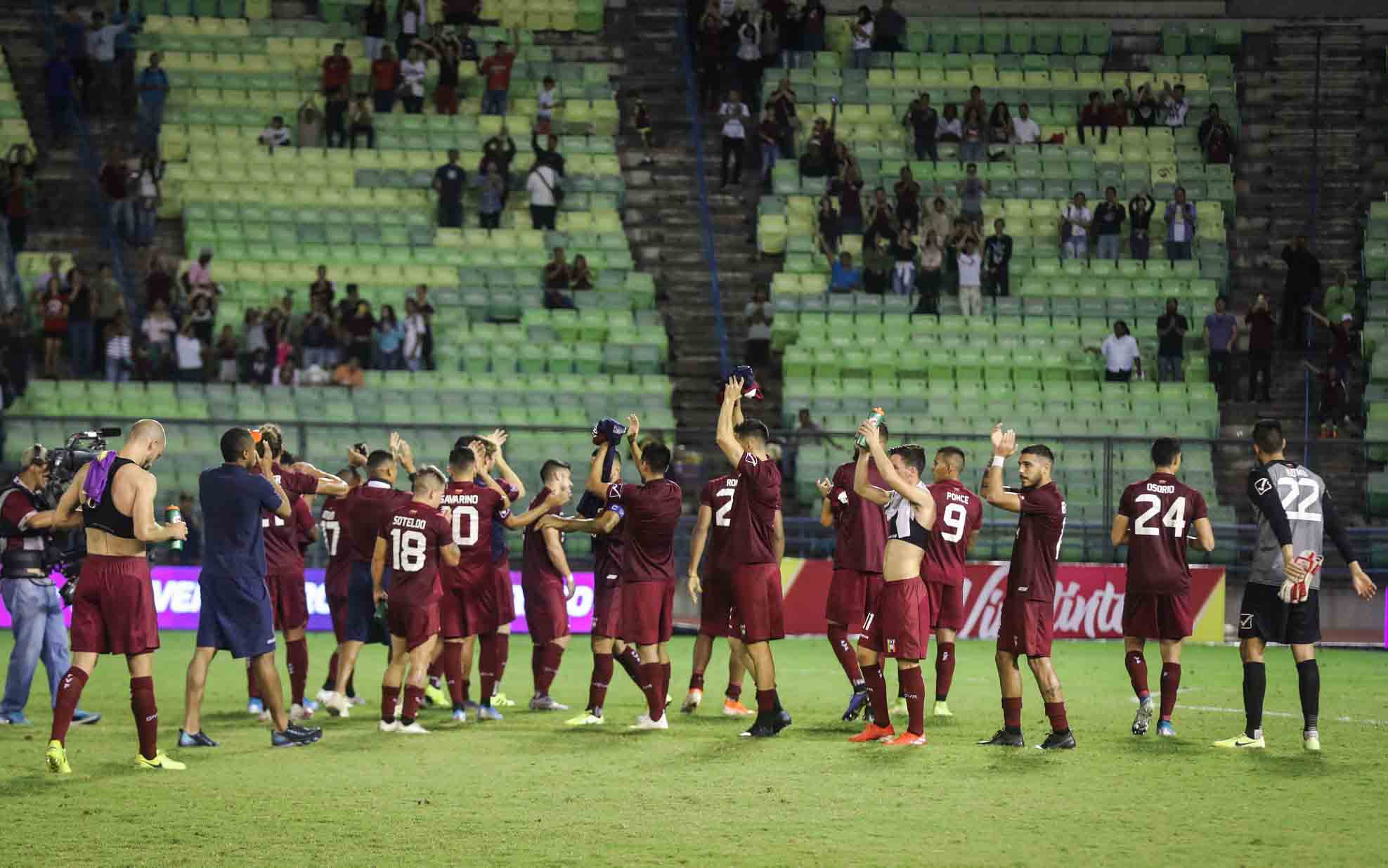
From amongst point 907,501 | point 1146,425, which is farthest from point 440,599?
point 1146,425

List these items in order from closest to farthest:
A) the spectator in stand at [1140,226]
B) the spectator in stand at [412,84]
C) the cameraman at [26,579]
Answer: the cameraman at [26,579]
the spectator in stand at [1140,226]
the spectator in stand at [412,84]

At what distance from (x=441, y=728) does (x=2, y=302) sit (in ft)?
57.1

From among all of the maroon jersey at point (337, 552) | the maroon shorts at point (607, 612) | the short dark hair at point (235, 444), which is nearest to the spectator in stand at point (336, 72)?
the maroon jersey at point (337, 552)

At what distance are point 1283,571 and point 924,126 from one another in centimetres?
1992

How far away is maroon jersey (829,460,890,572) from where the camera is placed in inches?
575

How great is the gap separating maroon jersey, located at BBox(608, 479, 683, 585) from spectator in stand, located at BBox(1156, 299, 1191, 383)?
53.0 ft

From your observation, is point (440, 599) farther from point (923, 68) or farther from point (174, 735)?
point (923, 68)

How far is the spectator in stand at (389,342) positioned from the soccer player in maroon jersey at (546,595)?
12550 mm

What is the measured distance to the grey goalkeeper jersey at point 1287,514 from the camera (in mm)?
12820

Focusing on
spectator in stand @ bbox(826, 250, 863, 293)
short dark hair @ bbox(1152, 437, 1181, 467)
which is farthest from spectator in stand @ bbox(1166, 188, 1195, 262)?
short dark hair @ bbox(1152, 437, 1181, 467)

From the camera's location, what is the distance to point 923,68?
33.7 m

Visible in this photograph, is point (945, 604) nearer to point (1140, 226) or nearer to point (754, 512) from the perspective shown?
point (754, 512)

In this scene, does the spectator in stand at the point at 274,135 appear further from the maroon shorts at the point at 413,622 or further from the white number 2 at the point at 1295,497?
the white number 2 at the point at 1295,497

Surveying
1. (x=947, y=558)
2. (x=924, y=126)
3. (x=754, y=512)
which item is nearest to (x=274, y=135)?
(x=924, y=126)
